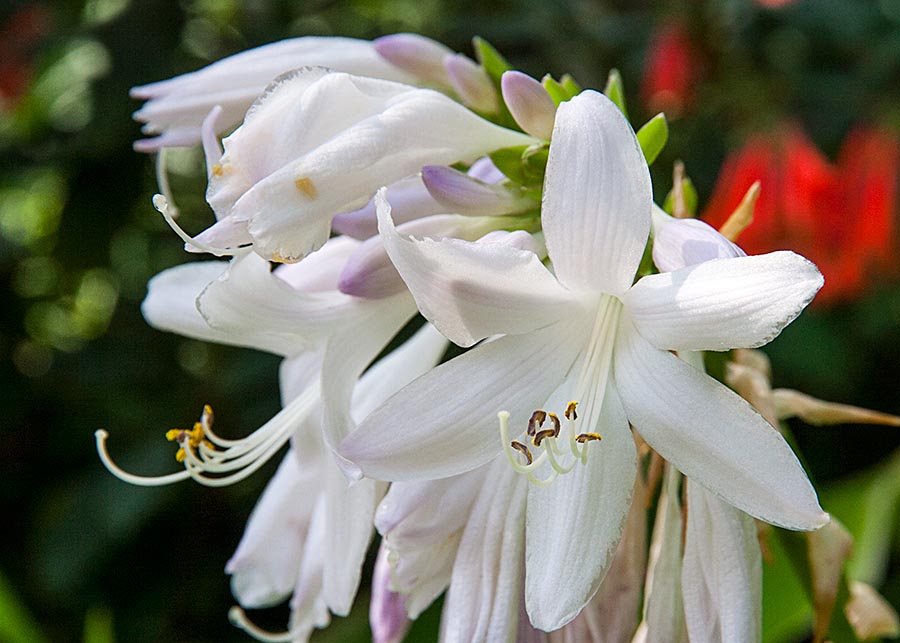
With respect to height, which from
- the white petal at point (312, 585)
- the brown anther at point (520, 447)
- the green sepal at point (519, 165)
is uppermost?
the green sepal at point (519, 165)

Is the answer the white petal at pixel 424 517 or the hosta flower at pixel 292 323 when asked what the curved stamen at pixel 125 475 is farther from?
the white petal at pixel 424 517

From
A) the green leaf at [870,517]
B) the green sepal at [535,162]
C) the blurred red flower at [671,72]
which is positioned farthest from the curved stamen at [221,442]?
the blurred red flower at [671,72]

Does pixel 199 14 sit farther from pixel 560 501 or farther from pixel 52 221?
pixel 560 501

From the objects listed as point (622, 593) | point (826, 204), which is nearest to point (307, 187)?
point (622, 593)

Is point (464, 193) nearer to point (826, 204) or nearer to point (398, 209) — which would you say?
point (398, 209)

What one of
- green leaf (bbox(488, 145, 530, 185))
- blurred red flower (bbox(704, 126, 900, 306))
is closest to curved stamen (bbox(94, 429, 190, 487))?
green leaf (bbox(488, 145, 530, 185))

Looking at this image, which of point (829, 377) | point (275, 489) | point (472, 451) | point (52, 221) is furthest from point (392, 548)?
point (52, 221)

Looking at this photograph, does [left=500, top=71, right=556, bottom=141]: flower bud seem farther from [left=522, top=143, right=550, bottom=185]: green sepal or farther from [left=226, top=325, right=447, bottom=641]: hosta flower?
[left=226, top=325, right=447, bottom=641]: hosta flower
